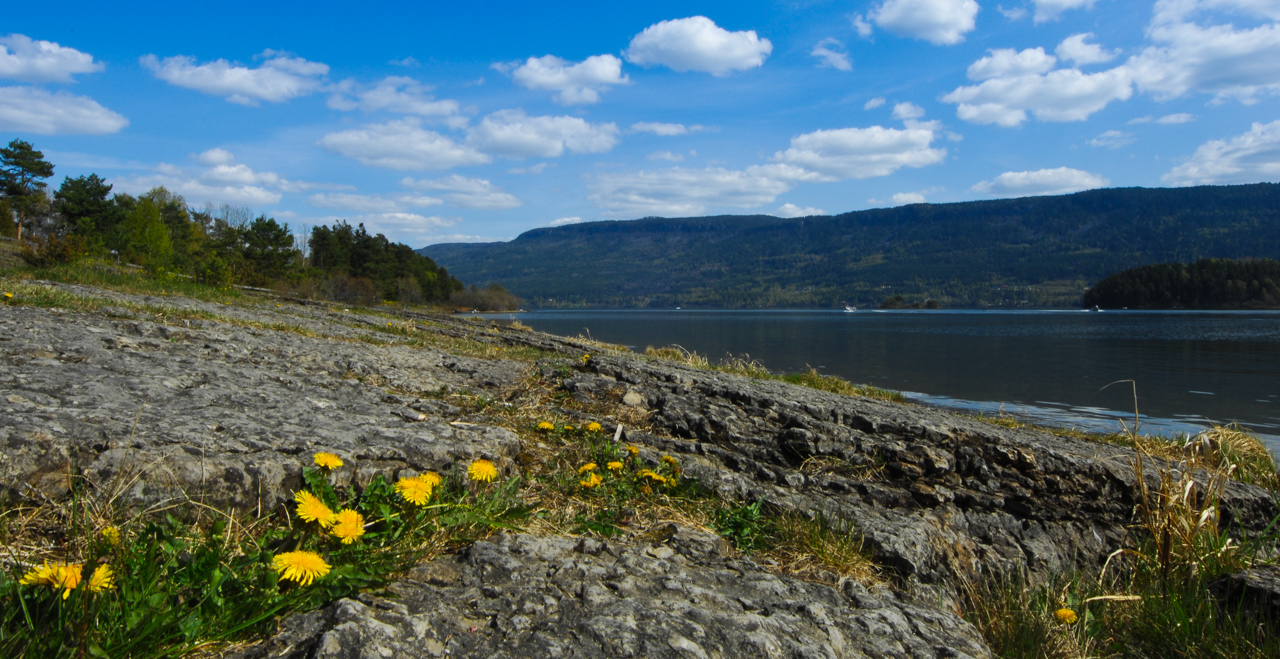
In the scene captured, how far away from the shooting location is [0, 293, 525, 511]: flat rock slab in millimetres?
2264

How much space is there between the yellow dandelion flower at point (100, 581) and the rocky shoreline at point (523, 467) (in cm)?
37

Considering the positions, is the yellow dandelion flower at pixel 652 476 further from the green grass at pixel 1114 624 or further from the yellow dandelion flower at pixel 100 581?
the yellow dandelion flower at pixel 100 581

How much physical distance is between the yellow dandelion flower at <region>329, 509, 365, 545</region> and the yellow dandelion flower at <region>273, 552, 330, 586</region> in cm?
15

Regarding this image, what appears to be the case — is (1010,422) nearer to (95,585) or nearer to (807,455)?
(807,455)

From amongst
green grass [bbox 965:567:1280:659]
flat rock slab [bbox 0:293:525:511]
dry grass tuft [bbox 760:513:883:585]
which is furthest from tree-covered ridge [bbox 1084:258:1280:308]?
flat rock slab [bbox 0:293:525:511]

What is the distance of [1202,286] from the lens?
4665 inches

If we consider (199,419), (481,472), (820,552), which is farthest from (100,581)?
(820,552)

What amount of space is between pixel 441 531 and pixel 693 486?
5.72 ft

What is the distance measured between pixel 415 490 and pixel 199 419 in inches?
59.4

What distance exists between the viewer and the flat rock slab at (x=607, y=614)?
167 cm

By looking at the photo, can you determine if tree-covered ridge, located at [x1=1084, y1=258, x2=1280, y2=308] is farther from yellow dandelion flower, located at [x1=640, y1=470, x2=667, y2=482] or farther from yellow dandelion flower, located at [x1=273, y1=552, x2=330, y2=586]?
yellow dandelion flower, located at [x1=273, y1=552, x2=330, y2=586]

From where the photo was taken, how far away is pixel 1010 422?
11688mm

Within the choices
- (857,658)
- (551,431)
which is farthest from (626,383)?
(857,658)

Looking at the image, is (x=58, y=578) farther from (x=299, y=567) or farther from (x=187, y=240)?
(x=187, y=240)
